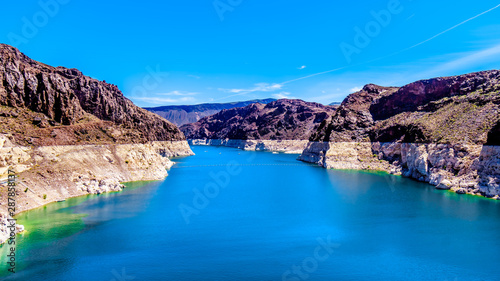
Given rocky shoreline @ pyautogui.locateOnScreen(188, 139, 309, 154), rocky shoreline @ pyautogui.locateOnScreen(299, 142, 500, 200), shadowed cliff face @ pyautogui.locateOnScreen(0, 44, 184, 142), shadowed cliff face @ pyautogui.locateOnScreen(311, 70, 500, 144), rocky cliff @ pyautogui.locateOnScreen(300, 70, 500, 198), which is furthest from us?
rocky shoreline @ pyautogui.locateOnScreen(188, 139, 309, 154)

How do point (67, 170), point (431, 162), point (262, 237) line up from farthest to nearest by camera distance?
point (431, 162), point (67, 170), point (262, 237)

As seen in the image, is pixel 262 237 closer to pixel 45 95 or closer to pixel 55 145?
pixel 55 145

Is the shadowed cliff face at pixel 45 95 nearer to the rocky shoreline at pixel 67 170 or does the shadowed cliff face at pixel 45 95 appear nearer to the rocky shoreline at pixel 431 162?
the rocky shoreline at pixel 67 170

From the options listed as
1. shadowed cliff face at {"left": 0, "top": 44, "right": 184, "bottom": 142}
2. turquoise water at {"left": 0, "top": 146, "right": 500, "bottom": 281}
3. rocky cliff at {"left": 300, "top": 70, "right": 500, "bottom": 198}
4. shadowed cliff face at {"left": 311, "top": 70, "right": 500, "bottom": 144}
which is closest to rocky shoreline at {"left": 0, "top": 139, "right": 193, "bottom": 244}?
turquoise water at {"left": 0, "top": 146, "right": 500, "bottom": 281}

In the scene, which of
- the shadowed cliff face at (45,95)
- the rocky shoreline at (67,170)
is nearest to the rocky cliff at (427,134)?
the rocky shoreline at (67,170)

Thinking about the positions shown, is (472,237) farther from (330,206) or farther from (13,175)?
(13,175)

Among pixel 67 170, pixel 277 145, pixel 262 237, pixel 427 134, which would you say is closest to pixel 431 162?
pixel 427 134

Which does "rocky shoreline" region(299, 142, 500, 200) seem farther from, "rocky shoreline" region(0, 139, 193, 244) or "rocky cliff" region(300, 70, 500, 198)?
"rocky shoreline" region(0, 139, 193, 244)
